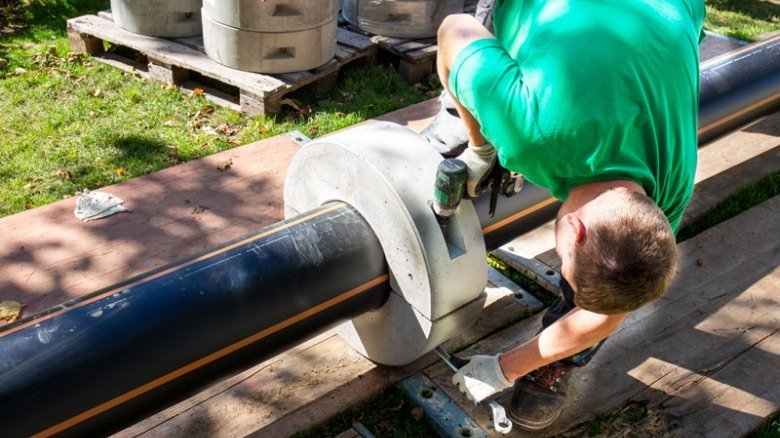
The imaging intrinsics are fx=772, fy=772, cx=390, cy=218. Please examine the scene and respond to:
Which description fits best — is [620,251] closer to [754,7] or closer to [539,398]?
[539,398]

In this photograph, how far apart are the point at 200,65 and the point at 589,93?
295cm

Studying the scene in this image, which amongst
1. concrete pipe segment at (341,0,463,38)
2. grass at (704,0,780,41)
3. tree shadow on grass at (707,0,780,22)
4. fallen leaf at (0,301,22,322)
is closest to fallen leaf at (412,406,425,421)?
fallen leaf at (0,301,22,322)

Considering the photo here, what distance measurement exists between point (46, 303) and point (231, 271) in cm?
110

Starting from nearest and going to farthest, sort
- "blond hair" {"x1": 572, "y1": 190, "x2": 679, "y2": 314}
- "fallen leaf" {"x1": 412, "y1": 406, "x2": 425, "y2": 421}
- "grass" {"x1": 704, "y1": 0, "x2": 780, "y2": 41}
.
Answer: "blond hair" {"x1": 572, "y1": 190, "x2": 679, "y2": 314} < "fallen leaf" {"x1": 412, "y1": 406, "x2": 425, "y2": 421} < "grass" {"x1": 704, "y1": 0, "x2": 780, "y2": 41}

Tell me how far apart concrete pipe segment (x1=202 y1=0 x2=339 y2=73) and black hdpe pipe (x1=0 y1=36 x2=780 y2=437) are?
2.01m

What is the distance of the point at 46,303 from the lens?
2.77 metres

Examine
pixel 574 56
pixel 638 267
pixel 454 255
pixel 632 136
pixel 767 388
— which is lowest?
pixel 767 388

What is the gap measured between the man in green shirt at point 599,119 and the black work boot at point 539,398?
46 cm

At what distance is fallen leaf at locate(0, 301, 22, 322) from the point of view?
105 inches

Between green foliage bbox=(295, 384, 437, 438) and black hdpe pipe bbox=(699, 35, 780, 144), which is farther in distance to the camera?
black hdpe pipe bbox=(699, 35, 780, 144)

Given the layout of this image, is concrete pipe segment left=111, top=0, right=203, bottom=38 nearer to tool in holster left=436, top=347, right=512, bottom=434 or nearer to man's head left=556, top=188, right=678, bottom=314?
tool in holster left=436, top=347, right=512, bottom=434

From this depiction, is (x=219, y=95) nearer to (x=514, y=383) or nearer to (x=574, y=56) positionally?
(x=514, y=383)

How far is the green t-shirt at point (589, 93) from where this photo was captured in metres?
1.82

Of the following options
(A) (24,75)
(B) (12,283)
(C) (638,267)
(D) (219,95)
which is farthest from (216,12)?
(C) (638,267)
